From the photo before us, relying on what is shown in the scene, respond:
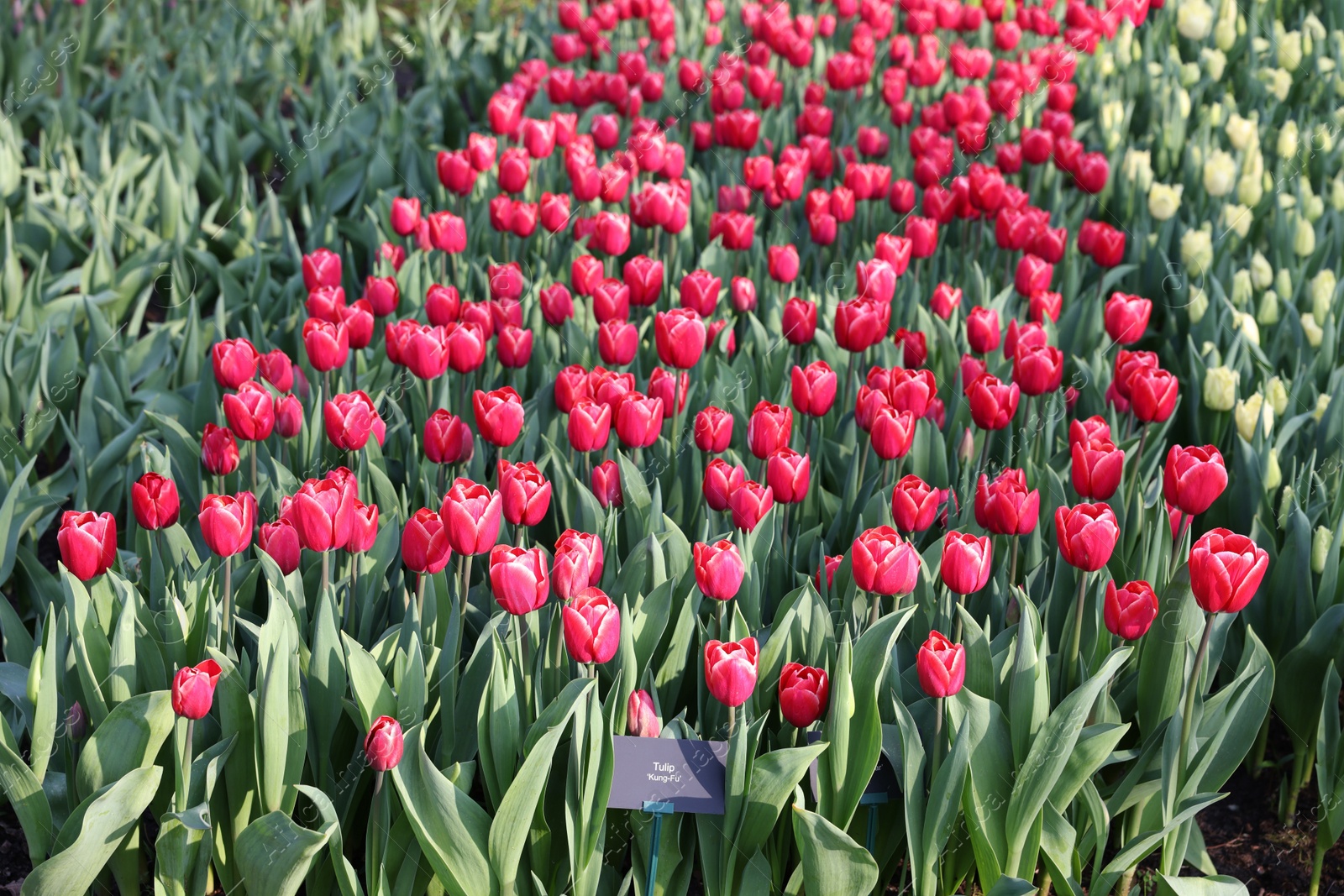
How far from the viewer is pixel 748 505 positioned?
199cm

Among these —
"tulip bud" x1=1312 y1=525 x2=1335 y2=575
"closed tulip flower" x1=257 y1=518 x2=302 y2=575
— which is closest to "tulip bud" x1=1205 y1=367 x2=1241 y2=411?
"tulip bud" x1=1312 y1=525 x2=1335 y2=575

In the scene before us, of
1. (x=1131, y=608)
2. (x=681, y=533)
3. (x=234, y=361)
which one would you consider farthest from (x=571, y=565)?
(x=234, y=361)

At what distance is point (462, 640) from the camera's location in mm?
2076

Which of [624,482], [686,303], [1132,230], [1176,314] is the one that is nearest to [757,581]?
[624,482]

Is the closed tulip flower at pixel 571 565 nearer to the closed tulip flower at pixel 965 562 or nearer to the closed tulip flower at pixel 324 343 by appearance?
the closed tulip flower at pixel 965 562

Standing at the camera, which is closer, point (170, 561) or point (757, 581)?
point (757, 581)

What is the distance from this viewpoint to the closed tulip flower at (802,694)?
1670mm

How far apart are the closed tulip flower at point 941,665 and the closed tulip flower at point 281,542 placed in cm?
95

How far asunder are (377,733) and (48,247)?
3.04m

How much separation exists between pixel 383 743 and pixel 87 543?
2.01 ft

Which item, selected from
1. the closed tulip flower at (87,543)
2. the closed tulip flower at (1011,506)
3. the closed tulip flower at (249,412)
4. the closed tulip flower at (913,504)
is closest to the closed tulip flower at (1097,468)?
the closed tulip flower at (1011,506)

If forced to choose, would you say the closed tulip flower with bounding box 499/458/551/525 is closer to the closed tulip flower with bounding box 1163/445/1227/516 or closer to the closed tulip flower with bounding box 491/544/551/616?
the closed tulip flower with bounding box 491/544/551/616

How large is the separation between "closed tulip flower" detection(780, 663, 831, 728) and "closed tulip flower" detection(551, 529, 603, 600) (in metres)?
0.31

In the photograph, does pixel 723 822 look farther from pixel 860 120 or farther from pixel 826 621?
pixel 860 120
